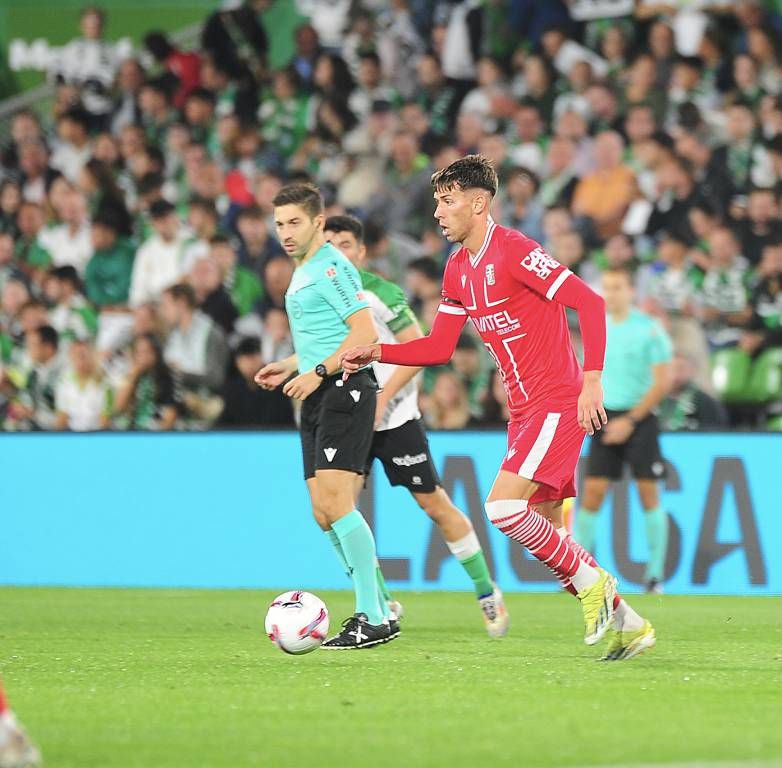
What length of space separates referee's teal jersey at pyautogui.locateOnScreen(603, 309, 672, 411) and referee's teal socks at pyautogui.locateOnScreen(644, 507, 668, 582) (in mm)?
848

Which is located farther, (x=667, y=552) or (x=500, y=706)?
(x=667, y=552)

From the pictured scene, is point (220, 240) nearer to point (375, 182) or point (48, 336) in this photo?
point (375, 182)

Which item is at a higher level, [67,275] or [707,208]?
[707,208]

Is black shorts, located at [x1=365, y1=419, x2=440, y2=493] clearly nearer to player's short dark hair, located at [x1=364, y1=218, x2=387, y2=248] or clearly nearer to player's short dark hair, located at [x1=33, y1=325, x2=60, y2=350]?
player's short dark hair, located at [x1=364, y1=218, x2=387, y2=248]

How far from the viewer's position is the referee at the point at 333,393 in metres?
8.64

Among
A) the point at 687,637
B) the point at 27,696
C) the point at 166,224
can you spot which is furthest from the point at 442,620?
the point at 166,224

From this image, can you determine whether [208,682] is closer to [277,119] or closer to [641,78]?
[641,78]

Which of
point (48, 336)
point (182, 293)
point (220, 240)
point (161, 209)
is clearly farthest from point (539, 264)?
point (161, 209)

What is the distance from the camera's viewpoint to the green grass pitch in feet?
18.1

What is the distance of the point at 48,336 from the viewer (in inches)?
634

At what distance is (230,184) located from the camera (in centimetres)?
1797

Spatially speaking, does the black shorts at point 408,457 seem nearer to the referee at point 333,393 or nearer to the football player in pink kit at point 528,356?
the referee at point 333,393

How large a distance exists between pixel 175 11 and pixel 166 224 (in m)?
4.48

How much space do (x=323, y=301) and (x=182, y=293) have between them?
697cm
